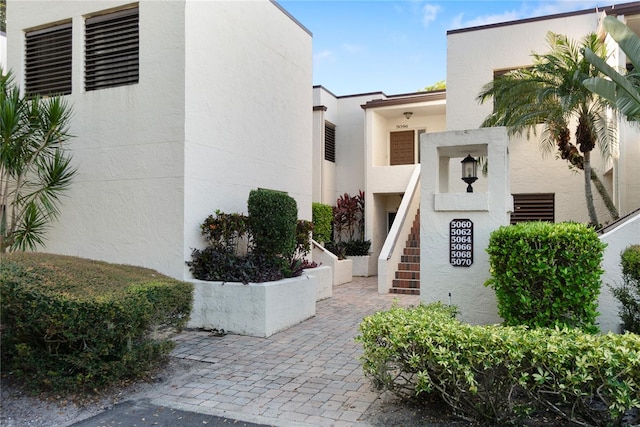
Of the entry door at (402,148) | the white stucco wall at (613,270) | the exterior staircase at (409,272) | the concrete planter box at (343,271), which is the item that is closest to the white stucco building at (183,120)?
the exterior staircase at (409,272)

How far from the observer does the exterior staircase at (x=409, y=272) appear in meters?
11.6

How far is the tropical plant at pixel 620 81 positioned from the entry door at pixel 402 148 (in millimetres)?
9293

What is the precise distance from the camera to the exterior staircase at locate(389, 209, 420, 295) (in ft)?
38.1

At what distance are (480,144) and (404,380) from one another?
351 cm

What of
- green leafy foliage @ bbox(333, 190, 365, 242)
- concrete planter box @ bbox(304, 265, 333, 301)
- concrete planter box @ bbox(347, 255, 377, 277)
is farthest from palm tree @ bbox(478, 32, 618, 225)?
green leafy foliage @ bbox(333, 190, 365, 242)

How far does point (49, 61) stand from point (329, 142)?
399 inches

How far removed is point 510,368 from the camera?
3.71 metres

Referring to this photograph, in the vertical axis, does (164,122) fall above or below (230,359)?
above

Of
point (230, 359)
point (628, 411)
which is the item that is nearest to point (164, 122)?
point (230, 359)

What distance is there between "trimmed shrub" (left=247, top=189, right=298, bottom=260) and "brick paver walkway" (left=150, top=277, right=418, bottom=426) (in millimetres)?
1467

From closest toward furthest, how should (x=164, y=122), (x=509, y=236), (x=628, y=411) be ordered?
(x=628, y=411) → (x=509, y=236) → (x=164, y=122)

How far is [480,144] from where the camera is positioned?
639 centimetres

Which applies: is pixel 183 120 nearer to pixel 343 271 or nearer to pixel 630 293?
pixel 630 293

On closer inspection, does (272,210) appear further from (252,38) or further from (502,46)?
(502,46)
